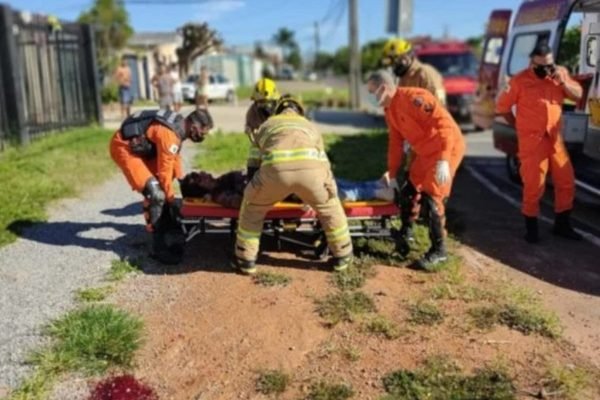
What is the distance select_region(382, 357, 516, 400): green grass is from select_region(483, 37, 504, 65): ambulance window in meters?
9.00

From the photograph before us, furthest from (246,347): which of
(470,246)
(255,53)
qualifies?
(255,53)

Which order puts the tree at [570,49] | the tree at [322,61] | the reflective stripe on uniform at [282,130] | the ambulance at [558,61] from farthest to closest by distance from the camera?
the tree at [322,61] → the tree at [570,49] → the ambulance at [558,61] → the reflective stripe on uniform at [282,130]

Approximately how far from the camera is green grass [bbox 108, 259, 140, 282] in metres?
5.60

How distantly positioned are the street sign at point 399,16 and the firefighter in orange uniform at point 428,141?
1072 centimetres

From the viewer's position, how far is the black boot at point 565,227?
22.0 ft

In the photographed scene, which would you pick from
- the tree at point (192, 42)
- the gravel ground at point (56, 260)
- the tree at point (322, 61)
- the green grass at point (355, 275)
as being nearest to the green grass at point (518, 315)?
the green grass at point (355, 275)

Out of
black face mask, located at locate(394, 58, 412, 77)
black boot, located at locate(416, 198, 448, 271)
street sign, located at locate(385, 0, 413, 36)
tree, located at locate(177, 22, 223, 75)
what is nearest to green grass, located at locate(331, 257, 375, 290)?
black boot, located at locate(416, 198, 448, 271)

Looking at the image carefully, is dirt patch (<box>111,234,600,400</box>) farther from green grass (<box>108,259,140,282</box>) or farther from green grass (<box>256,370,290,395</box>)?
green grass (<box>108,259,140,282</box>)

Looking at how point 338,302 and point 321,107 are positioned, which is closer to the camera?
point 338,302

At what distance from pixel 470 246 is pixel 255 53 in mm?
82307

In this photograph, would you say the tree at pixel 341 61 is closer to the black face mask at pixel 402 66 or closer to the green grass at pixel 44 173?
the green grass at pixel 44 173

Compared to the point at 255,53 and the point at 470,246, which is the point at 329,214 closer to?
the point at 470,246

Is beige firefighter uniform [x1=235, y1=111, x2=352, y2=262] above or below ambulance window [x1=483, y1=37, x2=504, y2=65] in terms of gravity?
below

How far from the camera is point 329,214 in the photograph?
532 cm
